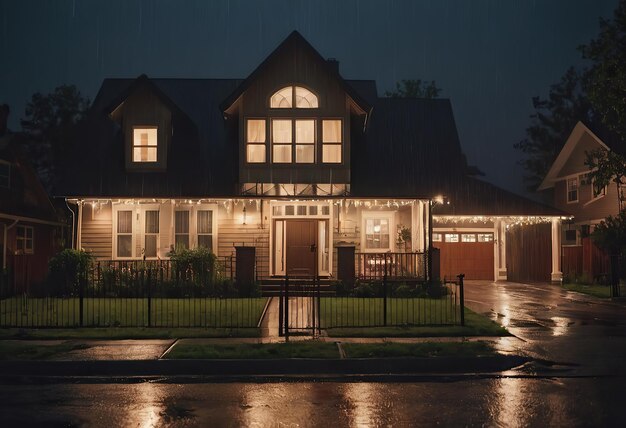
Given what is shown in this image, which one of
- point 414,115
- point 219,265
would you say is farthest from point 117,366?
point 414,115

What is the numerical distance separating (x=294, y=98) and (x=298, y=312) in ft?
30.5

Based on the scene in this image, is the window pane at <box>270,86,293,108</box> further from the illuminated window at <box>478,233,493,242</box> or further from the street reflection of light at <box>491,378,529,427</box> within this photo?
the street reflection of light at <box>491,378,529,427</box>

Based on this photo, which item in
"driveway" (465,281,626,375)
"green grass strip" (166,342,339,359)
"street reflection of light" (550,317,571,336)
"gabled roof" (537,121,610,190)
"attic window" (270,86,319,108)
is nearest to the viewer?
"green grass strip" (166,342,339,359)

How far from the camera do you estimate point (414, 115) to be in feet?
102

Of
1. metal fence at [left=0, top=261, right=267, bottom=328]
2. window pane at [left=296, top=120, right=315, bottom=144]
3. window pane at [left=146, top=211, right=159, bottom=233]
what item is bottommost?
metal fence at [left=0, top=261, right=267, bottom=328]

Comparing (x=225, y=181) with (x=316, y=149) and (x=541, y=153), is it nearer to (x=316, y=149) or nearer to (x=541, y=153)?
(x=316, y=149)

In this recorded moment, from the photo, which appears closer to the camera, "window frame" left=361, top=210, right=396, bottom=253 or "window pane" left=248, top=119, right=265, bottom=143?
"window pane" left=248, top=119, right=265, bottom=143

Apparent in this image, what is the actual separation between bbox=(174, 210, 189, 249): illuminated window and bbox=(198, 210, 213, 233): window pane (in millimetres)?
476

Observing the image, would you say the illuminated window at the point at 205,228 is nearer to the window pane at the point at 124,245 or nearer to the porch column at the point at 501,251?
the window pane at the point at 124,245

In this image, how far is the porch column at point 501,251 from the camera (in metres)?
32.8

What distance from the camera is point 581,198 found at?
35625 mm

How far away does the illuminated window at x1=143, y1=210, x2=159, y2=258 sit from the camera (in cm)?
2605

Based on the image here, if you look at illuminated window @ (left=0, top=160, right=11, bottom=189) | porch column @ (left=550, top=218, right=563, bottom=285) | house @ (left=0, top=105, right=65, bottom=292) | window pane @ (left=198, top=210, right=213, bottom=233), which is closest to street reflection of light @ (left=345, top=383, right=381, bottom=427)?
window pane @ (left=198, top=210, right=213, bottom=233)

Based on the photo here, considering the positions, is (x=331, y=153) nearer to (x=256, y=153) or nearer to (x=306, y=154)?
(x=306, y=154)
